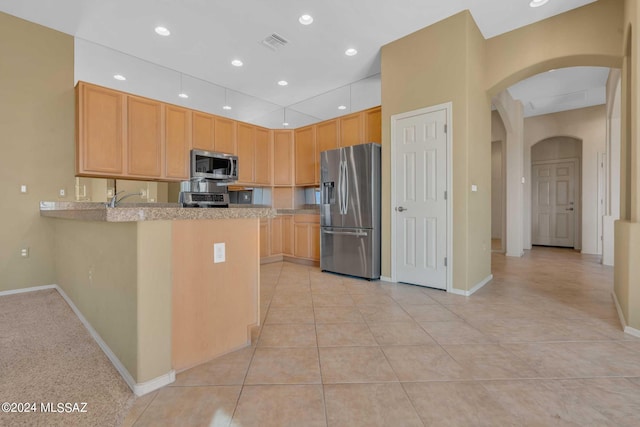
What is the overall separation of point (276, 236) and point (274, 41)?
10.3 ft

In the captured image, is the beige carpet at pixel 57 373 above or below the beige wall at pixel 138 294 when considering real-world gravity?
below

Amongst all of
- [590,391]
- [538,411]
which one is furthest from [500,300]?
[538,411]

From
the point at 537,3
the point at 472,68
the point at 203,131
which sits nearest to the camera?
the point at 537,3

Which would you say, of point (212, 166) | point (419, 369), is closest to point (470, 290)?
point (419, 369)

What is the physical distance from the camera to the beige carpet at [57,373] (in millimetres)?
1303

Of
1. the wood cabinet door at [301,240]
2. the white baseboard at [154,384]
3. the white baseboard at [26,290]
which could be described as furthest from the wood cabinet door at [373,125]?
the white baseboard at [26,290]

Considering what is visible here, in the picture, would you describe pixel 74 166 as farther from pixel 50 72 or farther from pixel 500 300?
pixel 500 300

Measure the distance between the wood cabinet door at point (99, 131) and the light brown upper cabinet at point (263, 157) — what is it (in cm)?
207

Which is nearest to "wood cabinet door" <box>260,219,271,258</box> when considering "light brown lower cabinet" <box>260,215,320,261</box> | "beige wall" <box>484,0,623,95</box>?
"light brown lower cabinet" <box>260,215,320,261</box>

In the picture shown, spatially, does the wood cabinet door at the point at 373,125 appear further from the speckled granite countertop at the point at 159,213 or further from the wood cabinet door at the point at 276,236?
the speckled granite countertop at the point at 159,213

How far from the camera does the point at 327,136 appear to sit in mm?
4926

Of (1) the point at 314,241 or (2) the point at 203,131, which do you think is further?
(1) the point at 314,241

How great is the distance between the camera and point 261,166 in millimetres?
5301

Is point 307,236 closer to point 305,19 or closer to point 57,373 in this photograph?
point 305,19
